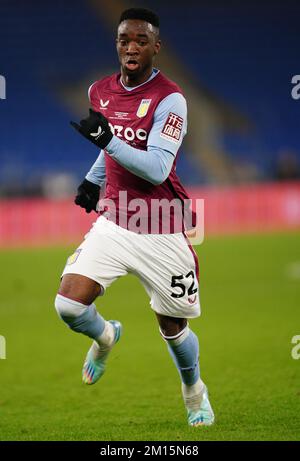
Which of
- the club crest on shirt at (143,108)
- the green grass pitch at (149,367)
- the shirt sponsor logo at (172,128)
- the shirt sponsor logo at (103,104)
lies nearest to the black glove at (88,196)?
the shirt sponsor logo at (103,104)

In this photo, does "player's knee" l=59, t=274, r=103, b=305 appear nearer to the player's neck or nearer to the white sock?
the white sock

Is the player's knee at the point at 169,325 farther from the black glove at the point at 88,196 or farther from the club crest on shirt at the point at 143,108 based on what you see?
the club crest on shirt at the point at 143,108

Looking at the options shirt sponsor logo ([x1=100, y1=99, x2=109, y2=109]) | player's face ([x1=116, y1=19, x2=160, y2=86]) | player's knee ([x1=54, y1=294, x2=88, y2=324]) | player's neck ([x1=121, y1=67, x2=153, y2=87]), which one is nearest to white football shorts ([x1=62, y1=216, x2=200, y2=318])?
Result: player's knee ([x1=54, y1=294, x2=88, y2=324])

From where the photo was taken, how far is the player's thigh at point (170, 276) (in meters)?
5.51

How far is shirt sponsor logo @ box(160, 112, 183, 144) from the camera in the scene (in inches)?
209

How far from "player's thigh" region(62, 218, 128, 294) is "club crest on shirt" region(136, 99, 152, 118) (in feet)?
2.63

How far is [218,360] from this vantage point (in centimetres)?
845

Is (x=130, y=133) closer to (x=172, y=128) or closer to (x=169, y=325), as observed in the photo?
(x=172, y=128)

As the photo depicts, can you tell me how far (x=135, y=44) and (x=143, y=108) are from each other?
400 mm

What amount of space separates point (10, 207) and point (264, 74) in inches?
414
